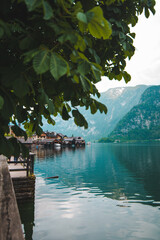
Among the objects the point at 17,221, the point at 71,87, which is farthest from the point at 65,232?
the point at 71,87

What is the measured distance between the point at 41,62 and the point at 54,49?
1.35 m

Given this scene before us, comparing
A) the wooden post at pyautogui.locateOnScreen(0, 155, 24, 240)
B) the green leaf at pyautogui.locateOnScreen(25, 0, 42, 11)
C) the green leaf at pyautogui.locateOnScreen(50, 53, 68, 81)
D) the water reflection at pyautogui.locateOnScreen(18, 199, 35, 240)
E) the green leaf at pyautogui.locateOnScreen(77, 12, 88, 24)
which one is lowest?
the water reflection at pyautogui.locateOnScreen(18, 199, 35, 240)

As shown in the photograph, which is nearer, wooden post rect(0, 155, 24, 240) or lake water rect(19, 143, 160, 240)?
wooden post rect(0, 155, 24, 240)

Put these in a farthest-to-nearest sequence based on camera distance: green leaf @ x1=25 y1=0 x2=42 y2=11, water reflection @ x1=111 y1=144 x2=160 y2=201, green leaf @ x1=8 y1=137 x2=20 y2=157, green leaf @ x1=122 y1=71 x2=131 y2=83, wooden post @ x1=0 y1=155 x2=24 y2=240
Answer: water reflection @ x1=111 y1=144 x2=160 y2=201, green leaf @ x1=122 y1=71 x2=131 y2=83, wooden post @ x1=0 y1=155 x2=24 y2=240, green leaf @ x1=8 y1=137 x2=20 y2=157, green leaf @ x1=25 y1=0 x2=42 y2=11

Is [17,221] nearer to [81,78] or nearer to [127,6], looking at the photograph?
[81,78]

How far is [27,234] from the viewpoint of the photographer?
13.4 m

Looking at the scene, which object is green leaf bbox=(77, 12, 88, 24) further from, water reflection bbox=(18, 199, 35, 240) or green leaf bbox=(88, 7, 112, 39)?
water reflection bbox=(18, 199, 35, 240)

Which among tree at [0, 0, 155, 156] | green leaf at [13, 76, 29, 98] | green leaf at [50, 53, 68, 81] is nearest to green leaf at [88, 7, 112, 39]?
tree at [0, 0, 155, 156]

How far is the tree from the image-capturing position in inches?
79.6

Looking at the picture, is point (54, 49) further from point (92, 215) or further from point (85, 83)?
point (92, 215)

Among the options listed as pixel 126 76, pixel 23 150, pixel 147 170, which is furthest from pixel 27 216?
pixel 147 170

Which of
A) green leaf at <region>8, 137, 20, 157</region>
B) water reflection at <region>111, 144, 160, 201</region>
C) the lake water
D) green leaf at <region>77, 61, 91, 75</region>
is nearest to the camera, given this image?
green leaf at <region>77, 61, 91, 75</region>

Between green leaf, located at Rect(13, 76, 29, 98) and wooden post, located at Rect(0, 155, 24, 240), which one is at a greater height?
green leaf, located at Rect(13, 76, 29, 98)

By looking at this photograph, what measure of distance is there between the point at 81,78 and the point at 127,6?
259 cm
